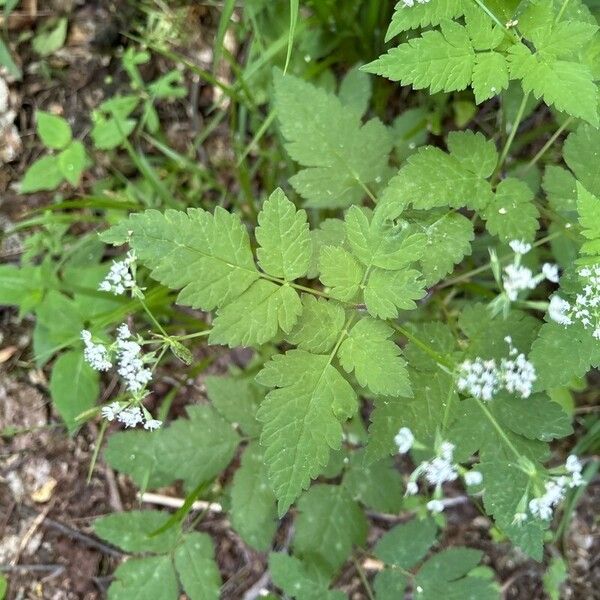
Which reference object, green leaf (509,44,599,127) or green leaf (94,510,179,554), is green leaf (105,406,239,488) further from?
green leaf (509,44,599,127)

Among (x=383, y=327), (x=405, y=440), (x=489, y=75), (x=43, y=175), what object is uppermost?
(x=489, y=75)

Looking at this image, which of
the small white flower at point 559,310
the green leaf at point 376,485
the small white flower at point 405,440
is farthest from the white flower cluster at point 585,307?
the green leaf at point 376,485

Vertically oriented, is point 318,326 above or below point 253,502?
above

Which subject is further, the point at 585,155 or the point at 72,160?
the point at 72,160

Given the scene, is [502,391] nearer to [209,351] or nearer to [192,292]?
[192,292]

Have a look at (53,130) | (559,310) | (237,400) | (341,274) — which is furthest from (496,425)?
(53,130)

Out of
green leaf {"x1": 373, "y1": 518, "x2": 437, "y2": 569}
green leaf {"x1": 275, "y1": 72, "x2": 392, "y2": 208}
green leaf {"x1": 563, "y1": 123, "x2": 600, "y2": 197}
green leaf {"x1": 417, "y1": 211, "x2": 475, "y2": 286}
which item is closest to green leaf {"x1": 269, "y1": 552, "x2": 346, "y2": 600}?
green leaf {"x1": 373, "y1": 518, "x2": 437, "y2": 569}

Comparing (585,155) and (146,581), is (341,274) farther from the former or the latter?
(146,581)
